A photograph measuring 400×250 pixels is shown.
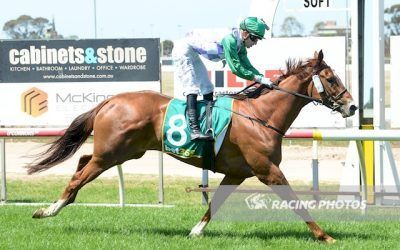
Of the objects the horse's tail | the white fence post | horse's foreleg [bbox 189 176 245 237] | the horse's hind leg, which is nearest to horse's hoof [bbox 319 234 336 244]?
horse's foreleg [bbox 189 176 245 237]

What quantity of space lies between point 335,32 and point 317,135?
1567 centimetres

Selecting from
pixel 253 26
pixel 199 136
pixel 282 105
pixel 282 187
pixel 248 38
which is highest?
pixel 253 26

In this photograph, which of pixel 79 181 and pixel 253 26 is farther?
pixel 79 181

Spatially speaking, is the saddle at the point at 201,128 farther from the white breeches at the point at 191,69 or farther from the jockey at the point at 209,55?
the white breeches at the point at 191,69

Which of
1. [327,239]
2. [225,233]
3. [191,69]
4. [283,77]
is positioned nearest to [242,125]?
[283,77]

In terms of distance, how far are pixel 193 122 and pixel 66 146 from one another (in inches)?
61.5

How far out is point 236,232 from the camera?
7.97m

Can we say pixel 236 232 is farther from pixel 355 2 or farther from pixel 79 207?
pixel 355 2

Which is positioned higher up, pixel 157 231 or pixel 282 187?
pixel 282 187

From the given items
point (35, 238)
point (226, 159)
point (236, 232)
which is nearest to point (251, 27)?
point (226, 159)

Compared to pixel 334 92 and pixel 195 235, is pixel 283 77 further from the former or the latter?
→ pixel 195 235

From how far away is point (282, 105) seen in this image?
25.5 feet

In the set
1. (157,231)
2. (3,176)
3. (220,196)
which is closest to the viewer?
(157,231)

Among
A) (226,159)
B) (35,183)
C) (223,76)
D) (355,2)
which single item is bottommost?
(35,183)
